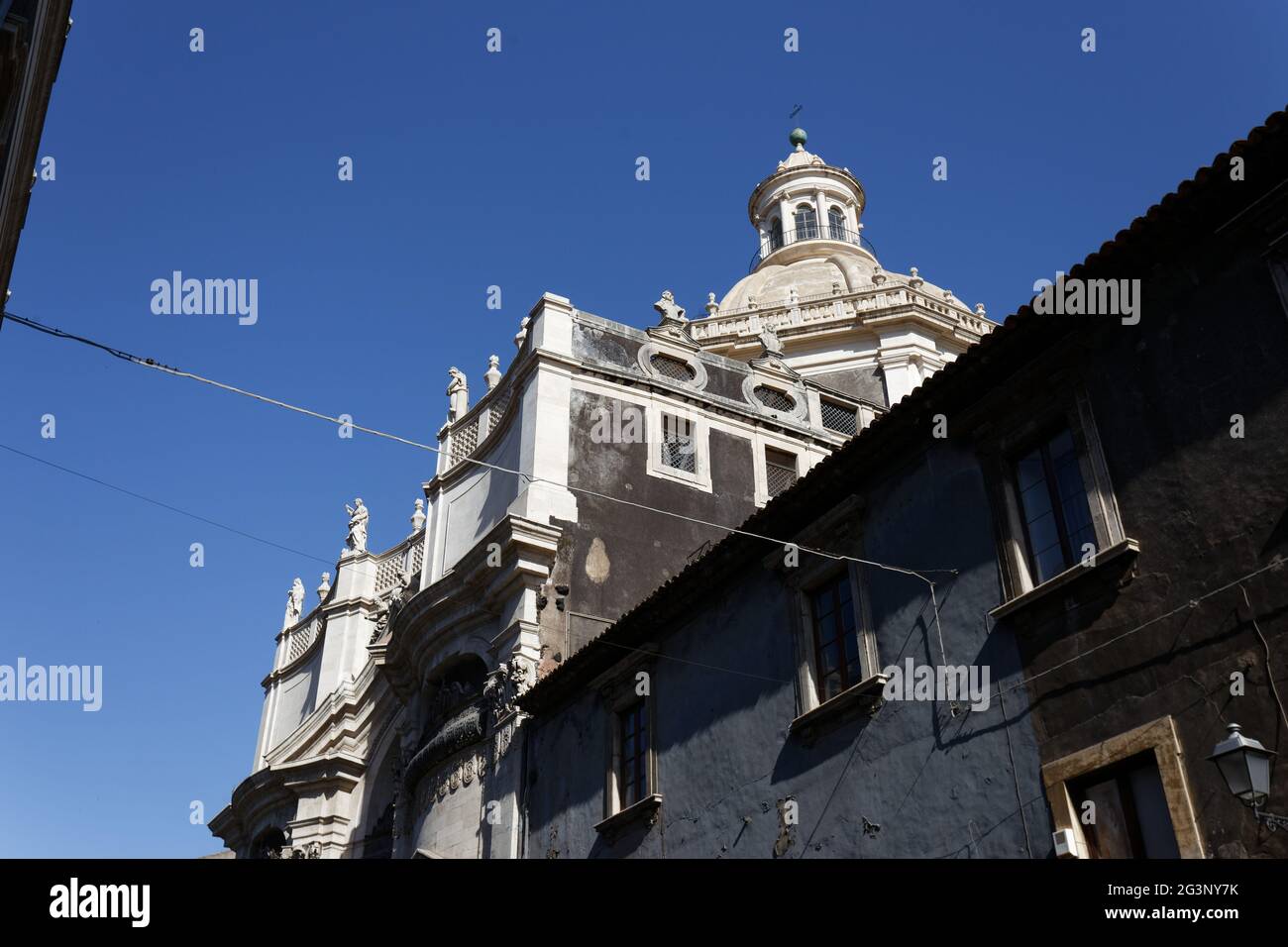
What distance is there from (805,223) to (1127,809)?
134ft

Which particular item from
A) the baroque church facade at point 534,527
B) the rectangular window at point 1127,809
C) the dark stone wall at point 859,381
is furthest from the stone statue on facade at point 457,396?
the rectangular window at point 1127,809

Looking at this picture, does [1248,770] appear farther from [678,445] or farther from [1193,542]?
[678,445]

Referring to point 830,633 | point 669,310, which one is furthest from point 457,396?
point 830,633

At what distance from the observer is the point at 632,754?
1834 cm

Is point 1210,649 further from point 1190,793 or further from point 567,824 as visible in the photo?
point 567,824

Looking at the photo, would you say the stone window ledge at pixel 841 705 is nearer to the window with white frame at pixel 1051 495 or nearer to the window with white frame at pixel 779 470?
the window with white frame at pixel 1051 495

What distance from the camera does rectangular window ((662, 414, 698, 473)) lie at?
25250mm

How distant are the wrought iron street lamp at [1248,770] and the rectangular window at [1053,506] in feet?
8.87

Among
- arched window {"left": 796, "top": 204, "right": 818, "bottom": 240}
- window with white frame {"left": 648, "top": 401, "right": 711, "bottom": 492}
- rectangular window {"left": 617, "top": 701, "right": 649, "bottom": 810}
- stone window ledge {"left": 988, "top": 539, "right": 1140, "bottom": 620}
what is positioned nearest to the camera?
stone window ledge {"left": 988, "top": 539, "right": 1140, "bottom": 620}

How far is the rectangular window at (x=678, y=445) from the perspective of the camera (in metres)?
25.2

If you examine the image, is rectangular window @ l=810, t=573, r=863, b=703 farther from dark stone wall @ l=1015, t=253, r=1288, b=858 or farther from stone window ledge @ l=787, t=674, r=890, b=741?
dark stone wall @ l=1015, t=253, r=1288, b=858

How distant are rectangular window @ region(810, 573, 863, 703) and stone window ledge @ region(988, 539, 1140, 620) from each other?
7.83ft

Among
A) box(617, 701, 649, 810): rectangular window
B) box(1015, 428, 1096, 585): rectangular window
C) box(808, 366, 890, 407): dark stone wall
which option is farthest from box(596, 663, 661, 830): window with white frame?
box(808, 366, 890, 407): dark stone wall
